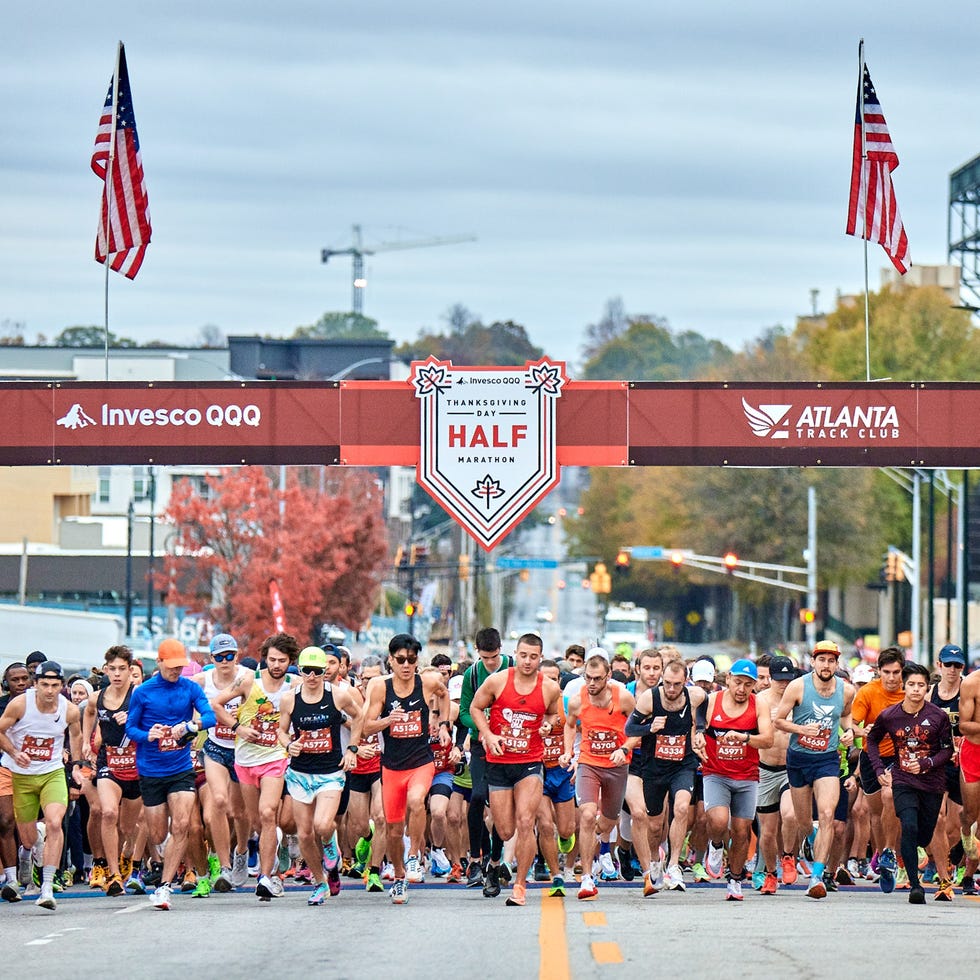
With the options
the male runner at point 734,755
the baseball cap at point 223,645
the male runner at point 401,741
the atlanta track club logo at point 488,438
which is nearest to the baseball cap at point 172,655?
the baseball cap at point 223,645

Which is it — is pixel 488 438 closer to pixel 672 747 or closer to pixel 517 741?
pixel 672 747

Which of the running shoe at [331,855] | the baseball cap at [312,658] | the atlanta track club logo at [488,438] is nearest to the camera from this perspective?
the baseball cap at [312,658]

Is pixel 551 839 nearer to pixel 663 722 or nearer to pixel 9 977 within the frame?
pixel 663 722

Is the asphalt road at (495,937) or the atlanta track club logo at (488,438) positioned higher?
the atlanta track club logo at (488,438)

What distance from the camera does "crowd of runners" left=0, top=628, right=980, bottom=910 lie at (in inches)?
578

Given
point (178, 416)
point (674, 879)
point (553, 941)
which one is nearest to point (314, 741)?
point (674, 879)

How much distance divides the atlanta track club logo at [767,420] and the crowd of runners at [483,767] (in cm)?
801

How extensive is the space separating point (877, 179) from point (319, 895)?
1372 cm

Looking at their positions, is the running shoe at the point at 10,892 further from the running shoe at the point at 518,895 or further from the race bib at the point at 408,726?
the running shoe at the point at 518,895

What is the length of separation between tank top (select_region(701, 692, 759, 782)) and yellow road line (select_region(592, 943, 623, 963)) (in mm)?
3682

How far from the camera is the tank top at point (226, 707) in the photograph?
15125 mm

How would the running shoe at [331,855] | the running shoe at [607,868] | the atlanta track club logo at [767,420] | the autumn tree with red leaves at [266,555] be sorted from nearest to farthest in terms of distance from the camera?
the running shoe at [331,855]
the running shoe at [607,868]
the atlanta track club logo at [767,420]
the autumn tree with red leaves at [266,555]

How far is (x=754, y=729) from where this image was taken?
591 inches

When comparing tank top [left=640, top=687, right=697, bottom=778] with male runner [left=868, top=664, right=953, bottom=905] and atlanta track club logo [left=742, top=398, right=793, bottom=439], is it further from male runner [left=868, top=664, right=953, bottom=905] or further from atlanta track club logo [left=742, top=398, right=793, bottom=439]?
atlanta track club logo [left=742, top=398, right=793, bottom=439]
